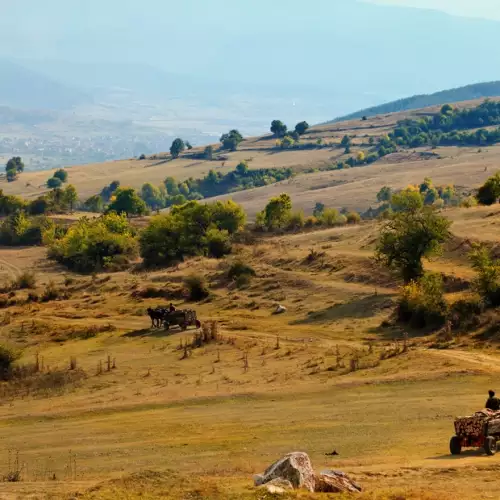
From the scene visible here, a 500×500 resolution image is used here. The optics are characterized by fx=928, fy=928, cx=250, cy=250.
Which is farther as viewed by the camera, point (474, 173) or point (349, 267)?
point (474, 173)

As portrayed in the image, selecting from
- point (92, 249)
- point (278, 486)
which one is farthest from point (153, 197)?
point (278, 486)

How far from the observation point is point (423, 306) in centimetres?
4200

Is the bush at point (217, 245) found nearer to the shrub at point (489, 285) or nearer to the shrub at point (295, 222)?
the shrub at point (295, 222)

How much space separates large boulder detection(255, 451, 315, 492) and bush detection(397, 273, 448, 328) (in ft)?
77.3

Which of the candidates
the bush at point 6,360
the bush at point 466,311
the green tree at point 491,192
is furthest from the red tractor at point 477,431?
the green tree at point 491,192

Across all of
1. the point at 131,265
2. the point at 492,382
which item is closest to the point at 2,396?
the point at 492,382

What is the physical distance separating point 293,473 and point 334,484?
84cm

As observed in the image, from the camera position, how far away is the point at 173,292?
2223 inches

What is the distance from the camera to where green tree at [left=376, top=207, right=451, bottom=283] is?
4931 centimetres

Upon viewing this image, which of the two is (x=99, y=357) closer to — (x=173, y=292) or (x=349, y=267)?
(x=173, y=292)

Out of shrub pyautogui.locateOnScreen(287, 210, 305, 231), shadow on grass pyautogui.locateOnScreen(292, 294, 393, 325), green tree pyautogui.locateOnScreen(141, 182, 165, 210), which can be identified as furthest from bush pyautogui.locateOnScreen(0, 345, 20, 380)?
green tree pyautogui.locateOnScreen(141, 182, 165, 210)

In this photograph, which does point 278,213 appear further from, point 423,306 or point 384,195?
point 384,195

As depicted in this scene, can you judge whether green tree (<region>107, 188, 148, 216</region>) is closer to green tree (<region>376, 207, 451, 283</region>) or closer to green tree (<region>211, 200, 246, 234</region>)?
green tree (<region>211, 200, 246, 234</region>)

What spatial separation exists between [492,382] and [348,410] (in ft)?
17.3
